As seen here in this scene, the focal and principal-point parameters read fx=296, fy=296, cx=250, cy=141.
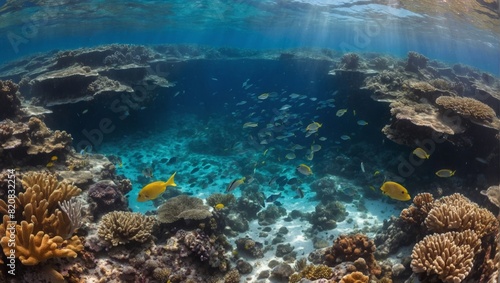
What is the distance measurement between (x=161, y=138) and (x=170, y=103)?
382 centimetres

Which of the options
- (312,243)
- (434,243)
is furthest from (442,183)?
(434,243)

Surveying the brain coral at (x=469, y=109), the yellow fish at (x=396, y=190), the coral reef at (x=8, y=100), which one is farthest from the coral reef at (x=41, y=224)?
the brain coral at (x=469, y=109)

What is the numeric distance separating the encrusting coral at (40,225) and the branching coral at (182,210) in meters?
Answer: 2.32

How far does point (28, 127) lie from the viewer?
9.79 metres

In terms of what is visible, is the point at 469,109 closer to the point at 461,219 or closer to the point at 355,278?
the point at 461,219

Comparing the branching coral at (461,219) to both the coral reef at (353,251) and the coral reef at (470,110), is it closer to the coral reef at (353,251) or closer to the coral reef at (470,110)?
the coral reef at (353,251)

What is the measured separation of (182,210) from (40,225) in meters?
3.63

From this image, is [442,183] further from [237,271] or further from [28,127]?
[28,127]

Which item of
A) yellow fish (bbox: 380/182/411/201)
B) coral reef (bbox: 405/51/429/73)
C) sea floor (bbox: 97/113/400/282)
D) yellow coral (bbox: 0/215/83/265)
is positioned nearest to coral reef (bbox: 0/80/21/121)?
sea floor (bbox: 97/113/400/282)

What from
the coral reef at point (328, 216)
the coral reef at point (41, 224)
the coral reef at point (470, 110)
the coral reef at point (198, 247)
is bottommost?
the coral reef at point (328, 216)

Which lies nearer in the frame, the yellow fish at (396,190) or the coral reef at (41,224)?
the coral reef at (41,224)

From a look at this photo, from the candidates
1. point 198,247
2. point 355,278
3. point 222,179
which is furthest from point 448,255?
point 222,179

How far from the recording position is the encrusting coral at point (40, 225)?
4.94 m

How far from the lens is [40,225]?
18.5 feet
